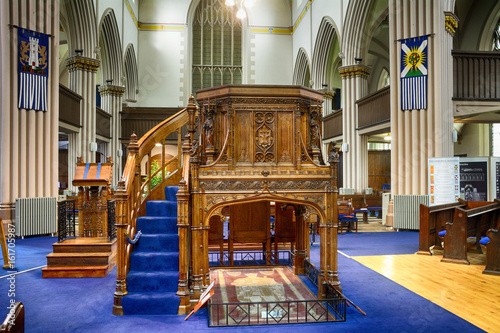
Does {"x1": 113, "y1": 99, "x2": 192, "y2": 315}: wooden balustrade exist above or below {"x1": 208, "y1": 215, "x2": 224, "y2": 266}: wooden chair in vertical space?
above

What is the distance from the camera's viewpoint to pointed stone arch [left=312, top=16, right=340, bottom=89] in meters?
17.1

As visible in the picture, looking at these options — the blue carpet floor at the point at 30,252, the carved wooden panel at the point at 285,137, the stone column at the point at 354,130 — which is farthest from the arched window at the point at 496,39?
the blue carpet floor at the point at 30,252

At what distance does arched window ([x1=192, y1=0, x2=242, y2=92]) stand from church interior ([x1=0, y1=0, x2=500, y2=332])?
0.11m

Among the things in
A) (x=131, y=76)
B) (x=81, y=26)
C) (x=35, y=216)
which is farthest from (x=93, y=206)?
(x=131, y=76)

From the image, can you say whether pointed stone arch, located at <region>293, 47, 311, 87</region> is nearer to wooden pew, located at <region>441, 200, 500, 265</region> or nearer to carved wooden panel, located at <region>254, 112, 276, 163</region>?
wooden pew, located at <region>441, 200, 500, 265</region>

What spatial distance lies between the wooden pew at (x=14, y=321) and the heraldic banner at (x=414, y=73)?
1079 cm

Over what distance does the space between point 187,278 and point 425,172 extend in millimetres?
8551

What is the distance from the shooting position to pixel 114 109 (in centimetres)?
1834

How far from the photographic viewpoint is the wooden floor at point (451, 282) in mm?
4094

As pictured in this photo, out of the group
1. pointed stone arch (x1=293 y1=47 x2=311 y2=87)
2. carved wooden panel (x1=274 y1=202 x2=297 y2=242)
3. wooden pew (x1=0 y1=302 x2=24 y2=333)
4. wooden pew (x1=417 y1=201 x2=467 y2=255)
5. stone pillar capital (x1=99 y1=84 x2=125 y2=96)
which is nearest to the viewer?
wooden pew (x1=0 y1=302 x2=24 y2=333)

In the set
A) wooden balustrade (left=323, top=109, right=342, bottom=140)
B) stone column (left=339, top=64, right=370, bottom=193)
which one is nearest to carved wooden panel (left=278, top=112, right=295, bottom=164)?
stone column (left=339, top=64, right=370, bottom=193)

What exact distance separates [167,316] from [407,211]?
883 centimetres

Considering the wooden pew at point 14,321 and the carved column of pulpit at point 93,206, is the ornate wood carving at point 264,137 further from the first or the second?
the carved column of pulpit at point 93,206

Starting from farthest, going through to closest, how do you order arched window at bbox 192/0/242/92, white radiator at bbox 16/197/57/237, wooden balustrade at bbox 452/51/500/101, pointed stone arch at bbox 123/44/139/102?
arched window at bbox 192/0/242/92 < pointed stone arch at bbox 123/44/139/102 < wooden balustrade at bbox 452/51/500/101 < white radiator at bbox 16/197/57/237
